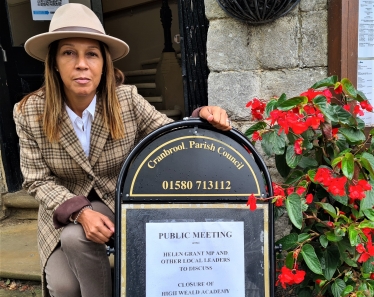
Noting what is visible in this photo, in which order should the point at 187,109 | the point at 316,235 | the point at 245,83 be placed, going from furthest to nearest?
1. the point at 187,109
2. the point at 245,83
3. the point at 316,235

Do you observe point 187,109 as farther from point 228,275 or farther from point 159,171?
point 228,275

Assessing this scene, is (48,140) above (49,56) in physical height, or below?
below

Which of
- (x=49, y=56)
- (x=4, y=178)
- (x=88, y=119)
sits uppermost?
(x=49, y=56)

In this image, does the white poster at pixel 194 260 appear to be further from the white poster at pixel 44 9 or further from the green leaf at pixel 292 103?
the white poster at pixel 44 9

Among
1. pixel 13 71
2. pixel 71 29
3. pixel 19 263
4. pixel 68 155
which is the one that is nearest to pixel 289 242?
pixel 68 155

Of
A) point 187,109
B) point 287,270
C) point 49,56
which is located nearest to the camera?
point 287,270

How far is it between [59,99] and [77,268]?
75 centimetres

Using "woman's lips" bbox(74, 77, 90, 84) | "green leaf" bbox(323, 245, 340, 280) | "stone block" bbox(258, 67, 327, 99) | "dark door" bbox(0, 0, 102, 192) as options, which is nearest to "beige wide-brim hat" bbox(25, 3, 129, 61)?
"woman's lips" bbox(74, 77, 90, 84)

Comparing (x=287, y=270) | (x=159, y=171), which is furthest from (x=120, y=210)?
(x=287, y=270)

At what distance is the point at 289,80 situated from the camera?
2209mm

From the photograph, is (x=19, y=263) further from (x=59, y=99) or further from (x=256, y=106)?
(x=256, y=106)

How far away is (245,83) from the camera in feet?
7.41

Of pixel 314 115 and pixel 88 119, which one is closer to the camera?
pixel 314 115

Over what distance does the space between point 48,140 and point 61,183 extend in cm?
24
